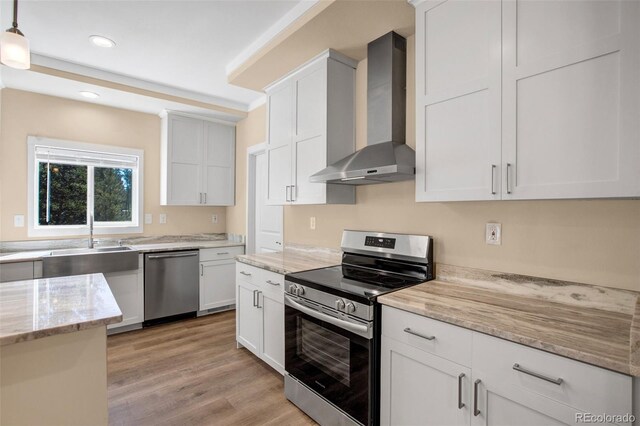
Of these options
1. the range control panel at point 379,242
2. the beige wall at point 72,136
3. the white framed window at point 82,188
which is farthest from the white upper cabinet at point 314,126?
the white framed window at point 82,188

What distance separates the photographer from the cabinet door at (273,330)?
2.35m

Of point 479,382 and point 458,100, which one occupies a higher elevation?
point 458,100

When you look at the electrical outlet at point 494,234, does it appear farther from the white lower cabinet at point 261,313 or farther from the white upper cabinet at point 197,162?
the white upper cabinet at point 197,162

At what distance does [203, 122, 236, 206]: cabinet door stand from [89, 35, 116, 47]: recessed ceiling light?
63.1 inches

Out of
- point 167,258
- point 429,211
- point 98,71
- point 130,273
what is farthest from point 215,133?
point 429,211

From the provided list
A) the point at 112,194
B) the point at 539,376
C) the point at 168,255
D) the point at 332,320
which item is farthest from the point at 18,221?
the point at 539,376

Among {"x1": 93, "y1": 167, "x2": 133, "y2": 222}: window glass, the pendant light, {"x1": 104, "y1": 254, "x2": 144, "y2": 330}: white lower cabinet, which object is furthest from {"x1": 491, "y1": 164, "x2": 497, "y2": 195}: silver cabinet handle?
{"x1": 93, "y1": 167, "x2": 133, "y2": 222}: window glass

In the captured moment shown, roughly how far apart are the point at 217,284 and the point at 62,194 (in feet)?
6.67

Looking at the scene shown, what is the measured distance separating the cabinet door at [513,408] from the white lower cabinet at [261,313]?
1.43 m

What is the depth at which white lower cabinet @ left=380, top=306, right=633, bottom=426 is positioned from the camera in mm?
1007

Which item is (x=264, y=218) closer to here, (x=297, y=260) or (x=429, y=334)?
(x=297, y=260)

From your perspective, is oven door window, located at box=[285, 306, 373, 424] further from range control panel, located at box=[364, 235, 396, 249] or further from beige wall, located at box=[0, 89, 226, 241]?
beige wall, located at box=[0, 89, 226, 241]

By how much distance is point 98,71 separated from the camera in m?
3.13

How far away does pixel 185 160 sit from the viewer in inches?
159
